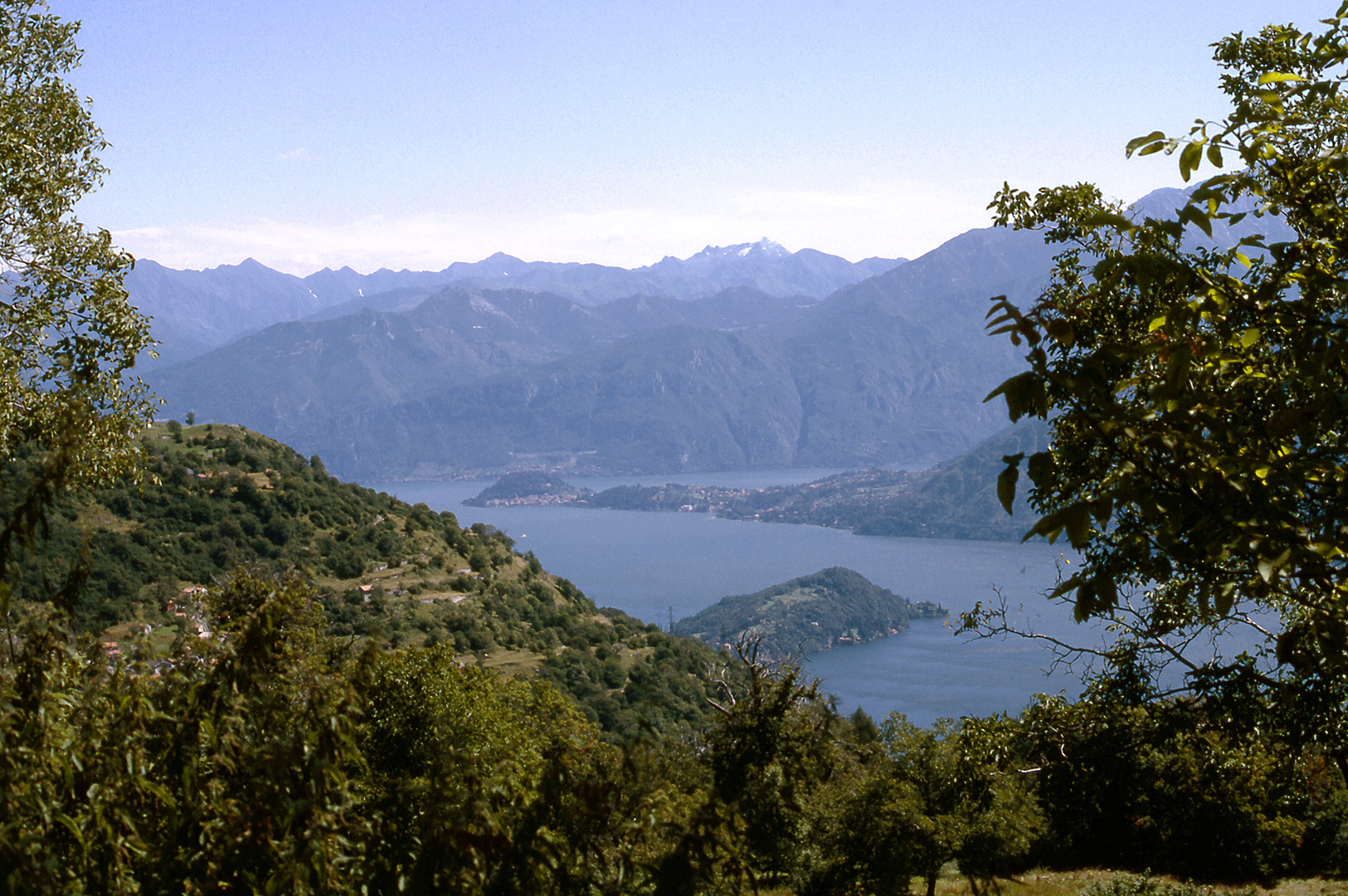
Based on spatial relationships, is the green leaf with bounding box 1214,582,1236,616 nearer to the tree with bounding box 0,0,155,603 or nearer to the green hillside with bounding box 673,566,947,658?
the tree with bounding box 0,0,155,603

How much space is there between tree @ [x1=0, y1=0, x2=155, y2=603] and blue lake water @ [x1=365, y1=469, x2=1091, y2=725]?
4866 centimetres

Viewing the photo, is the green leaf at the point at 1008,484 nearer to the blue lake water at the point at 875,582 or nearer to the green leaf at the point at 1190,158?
the green leaf at the point at 1190,158

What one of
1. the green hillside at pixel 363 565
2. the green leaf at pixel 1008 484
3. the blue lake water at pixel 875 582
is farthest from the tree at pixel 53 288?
the blue lake water at pixel 875 582

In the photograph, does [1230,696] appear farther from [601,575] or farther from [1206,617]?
[601,575]

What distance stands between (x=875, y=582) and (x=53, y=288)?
13537cm

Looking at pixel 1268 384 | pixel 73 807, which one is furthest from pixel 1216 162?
pixel 73 807

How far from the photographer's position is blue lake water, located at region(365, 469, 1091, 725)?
83562 millimetres

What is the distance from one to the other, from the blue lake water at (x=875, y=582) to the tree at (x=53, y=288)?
48660 millimetres

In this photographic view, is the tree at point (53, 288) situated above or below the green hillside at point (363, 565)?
above

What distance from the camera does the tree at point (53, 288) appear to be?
6383mm

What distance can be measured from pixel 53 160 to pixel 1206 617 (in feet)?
28.9

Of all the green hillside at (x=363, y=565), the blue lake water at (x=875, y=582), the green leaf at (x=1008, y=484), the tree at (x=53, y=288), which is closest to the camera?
the green leaf at (x=1008, y=484)

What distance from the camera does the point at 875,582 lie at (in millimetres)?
135500

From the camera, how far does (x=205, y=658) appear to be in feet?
11.5
